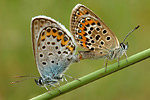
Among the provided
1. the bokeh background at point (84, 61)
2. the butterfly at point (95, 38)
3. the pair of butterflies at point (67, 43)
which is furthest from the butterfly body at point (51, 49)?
the bokeh background at point (84, 61)

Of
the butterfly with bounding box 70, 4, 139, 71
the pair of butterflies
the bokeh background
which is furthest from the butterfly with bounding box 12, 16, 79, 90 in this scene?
the bokeh background

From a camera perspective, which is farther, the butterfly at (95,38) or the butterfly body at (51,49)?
the butterfly at (95,38)

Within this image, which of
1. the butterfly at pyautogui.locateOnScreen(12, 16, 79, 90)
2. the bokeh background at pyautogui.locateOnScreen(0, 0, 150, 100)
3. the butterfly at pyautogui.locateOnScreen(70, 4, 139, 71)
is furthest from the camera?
the bokeh background at pyautogui.locateOnScreen(0, 0, 150, 100)

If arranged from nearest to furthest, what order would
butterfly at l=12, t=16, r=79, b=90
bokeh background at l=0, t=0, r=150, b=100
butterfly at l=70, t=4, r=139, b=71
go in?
butterfly at l=12, t=16, r=79, b=90 < butterfly at l=70, t=4, r=139, b=71 < bokeh background at l=0, t=0, r=150, b=100

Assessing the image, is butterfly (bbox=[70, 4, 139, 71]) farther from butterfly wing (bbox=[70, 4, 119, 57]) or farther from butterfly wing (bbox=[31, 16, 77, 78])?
butterfly wing (bbox=[31, 16, 77, 78])

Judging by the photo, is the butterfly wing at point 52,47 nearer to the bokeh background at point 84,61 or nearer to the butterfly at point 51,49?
the butterfly at point 51,49

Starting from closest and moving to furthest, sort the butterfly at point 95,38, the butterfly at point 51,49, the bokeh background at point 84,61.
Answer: the butterfly at point 51,49
the butterfly at point 95,38
the bokeh background at point 84,61

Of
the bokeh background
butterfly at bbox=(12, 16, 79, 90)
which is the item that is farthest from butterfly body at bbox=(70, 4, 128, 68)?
the bokeh background

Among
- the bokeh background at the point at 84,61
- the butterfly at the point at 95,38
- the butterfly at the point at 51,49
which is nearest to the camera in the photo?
the butterfly at the point at 51,49

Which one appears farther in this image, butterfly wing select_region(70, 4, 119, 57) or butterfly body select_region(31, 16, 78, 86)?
butterfly wing select_region(70, 4, 119, 57)
